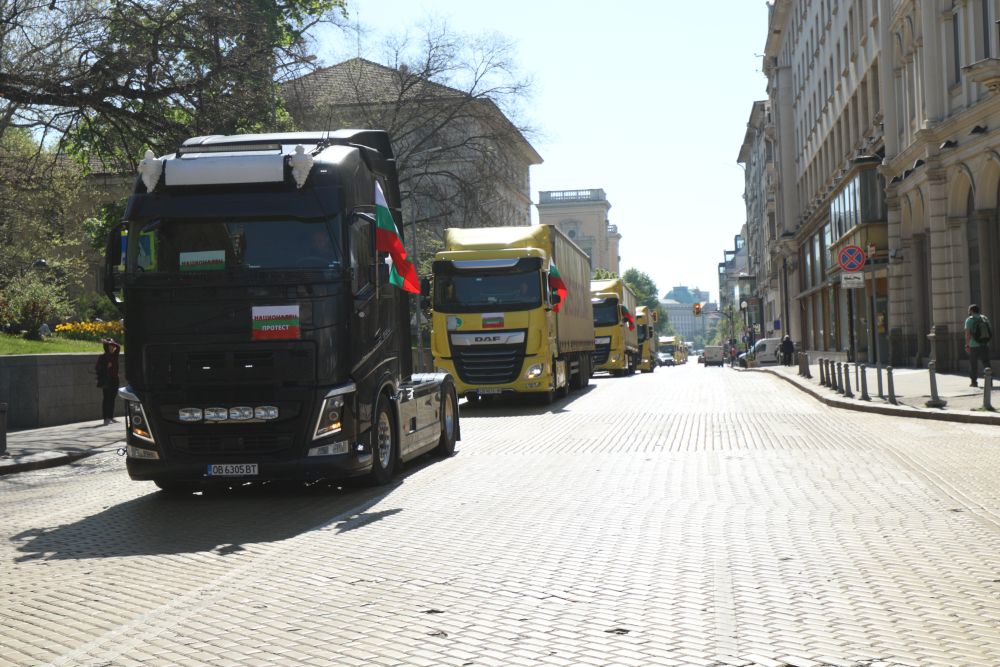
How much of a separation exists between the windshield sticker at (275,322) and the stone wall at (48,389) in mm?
12272

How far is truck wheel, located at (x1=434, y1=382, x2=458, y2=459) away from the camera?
15211mm

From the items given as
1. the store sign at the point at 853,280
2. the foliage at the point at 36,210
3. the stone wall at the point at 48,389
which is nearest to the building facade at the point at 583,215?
the foliage at the point at 36,210

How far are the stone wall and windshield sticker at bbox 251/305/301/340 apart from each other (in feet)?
40.3

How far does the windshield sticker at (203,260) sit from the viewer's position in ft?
36.1

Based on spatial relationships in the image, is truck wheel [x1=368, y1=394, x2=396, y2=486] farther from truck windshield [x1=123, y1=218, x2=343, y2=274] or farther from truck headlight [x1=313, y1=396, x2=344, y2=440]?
truck windshield [x1=123, y1=218, x2=343, y2=274]

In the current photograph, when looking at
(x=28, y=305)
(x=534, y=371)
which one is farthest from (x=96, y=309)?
(x=534, y=371)

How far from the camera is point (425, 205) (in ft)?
140

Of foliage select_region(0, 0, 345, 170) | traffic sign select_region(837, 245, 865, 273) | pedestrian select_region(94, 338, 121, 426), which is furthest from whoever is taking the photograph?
traffic sign select_region(837, 245, 865, 273)

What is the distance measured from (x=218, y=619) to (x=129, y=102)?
16.1 metres

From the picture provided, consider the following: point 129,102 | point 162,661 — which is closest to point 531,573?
point 162,661

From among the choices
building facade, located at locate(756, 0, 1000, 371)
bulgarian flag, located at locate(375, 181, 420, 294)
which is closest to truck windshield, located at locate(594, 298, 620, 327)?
building facade, located at locate(756, 0, 1000, 371)

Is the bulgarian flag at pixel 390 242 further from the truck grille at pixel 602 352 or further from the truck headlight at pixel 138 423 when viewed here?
the truck grille at pixel 602 352

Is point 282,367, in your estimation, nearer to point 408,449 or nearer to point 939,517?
point 408,449

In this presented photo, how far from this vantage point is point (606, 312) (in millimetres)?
47281
